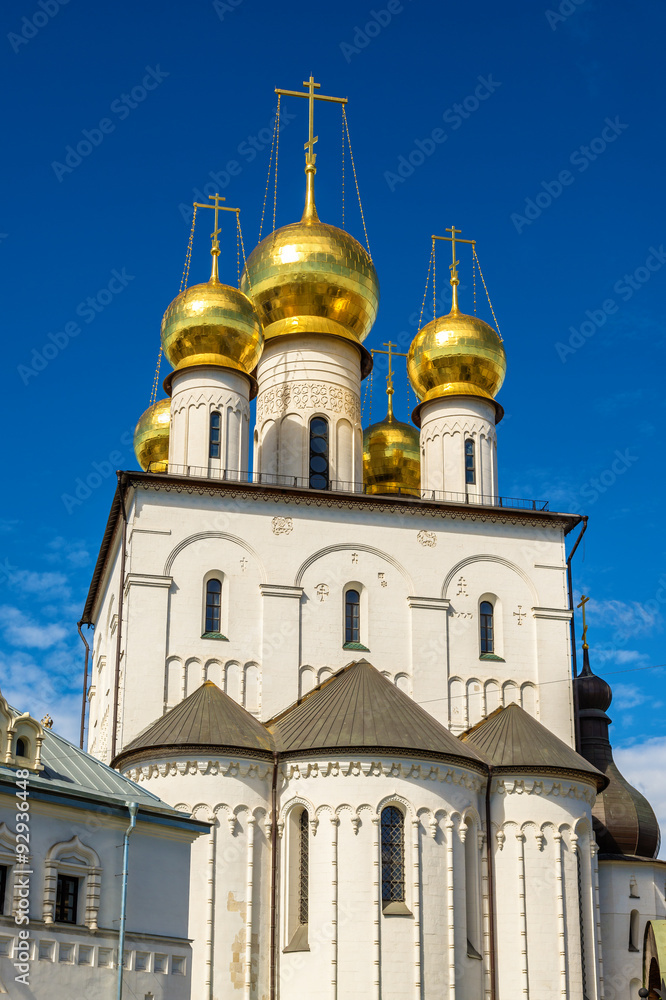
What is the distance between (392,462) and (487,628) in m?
8.44

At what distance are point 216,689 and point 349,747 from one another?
334cm

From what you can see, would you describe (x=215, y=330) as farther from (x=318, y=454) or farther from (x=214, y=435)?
(x=318, y=454)

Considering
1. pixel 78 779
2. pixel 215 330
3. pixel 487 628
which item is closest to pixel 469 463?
pixel 487 628

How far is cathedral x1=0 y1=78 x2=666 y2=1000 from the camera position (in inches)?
808

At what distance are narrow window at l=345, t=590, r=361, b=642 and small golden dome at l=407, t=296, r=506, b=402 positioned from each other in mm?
6052

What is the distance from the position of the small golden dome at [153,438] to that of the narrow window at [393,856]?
49.2ft

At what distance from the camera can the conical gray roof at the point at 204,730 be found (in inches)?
873

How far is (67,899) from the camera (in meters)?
16.0

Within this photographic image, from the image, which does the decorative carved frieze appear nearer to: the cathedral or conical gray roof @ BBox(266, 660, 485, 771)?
the cathedral

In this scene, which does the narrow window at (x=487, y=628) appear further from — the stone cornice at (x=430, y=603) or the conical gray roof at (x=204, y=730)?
the conical gray roof at (x=204, y=730)

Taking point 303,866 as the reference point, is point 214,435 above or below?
above

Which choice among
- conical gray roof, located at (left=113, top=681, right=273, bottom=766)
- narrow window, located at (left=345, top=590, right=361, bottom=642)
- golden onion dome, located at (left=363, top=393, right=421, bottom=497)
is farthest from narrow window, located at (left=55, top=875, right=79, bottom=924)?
golden onion dome, located at (left=363, top=393, right=421, bottom=497)

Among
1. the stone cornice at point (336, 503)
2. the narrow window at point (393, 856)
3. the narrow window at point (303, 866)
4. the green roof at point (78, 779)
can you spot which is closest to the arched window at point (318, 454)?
the stone cornice at point (336, 503)

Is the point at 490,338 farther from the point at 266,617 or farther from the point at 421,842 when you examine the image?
the point at 421,842
